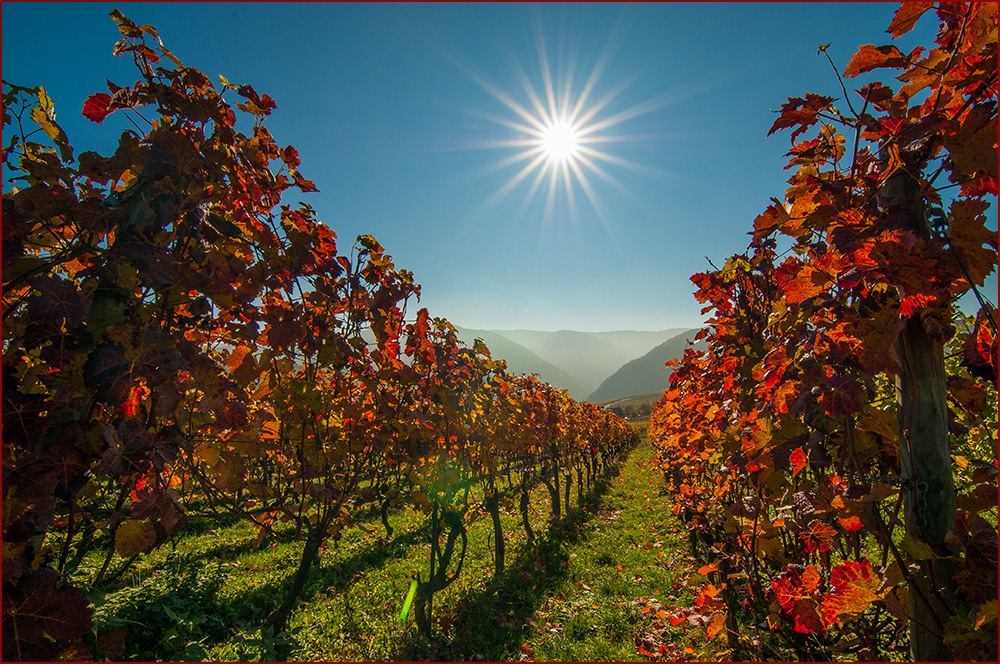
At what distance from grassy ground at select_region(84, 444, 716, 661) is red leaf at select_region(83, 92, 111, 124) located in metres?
2.57

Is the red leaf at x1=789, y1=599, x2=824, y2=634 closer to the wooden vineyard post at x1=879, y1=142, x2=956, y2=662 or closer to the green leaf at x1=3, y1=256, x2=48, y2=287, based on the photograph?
the wooden vineyard post at x1=879, y1=142, x2=956, y2=662

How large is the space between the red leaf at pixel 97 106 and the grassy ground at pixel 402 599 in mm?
2572

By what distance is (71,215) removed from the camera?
4.47ft

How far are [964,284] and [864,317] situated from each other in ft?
0.83

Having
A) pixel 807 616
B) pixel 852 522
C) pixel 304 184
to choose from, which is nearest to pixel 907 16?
pixel 852 522

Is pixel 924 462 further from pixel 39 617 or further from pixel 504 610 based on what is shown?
pixel 504 610

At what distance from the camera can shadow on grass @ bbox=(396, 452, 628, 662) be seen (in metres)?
4.40

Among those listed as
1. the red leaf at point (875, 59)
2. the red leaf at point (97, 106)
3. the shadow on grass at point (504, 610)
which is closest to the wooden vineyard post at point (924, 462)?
the red leaf at point (875, 59)

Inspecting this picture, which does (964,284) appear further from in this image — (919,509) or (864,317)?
(919,509)

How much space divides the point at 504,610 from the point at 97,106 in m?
6.32

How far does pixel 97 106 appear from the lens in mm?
1568

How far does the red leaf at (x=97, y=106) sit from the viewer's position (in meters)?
1.56

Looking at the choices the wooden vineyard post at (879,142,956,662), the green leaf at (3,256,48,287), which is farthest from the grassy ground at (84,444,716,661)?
the wooden vineyard post at (879,142,956,662)

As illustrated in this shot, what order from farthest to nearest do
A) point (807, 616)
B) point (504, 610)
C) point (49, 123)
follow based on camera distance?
point (504, 610) → point (807, 616) → point (49, 123)
